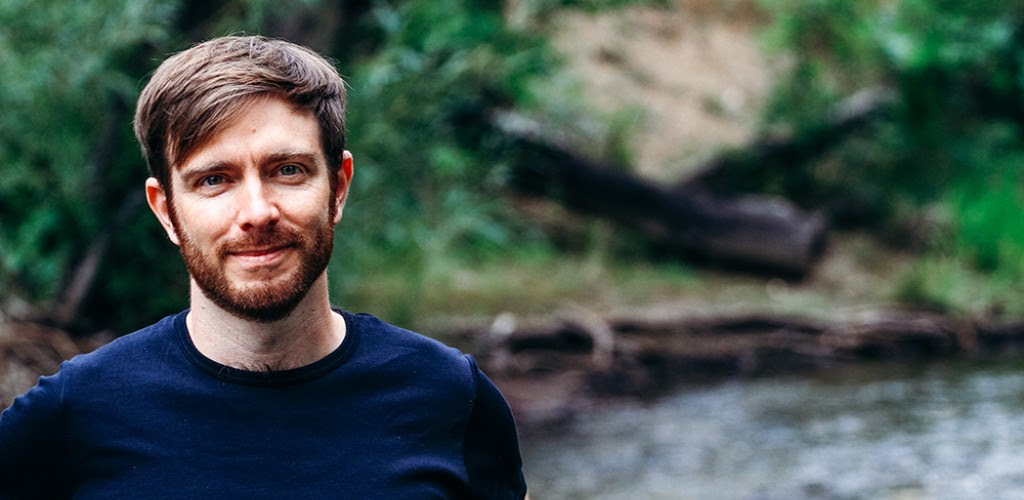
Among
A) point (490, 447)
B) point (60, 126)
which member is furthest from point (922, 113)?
point (490, 447)

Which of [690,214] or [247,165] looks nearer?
[247,165]

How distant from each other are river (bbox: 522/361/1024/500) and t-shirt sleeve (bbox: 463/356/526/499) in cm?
381

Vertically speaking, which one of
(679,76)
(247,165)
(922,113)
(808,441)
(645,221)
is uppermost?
(922,113)

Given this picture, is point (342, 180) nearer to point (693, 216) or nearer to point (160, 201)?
point (160, 201)

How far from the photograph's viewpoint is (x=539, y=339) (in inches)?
309

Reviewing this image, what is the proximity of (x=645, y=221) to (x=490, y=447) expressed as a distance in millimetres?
7855

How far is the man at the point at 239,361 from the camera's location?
193 cm

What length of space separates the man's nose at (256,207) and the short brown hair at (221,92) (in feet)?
0.32

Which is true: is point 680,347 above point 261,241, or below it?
above

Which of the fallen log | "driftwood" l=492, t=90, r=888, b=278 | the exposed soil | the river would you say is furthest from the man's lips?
the exposed soil

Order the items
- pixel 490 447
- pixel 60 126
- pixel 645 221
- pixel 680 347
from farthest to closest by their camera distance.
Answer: pixel 645 221
pixel 680 347
pixel 60 126
pixel 490 447

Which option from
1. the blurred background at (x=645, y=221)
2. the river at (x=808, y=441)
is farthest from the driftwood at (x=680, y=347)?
the river at (x=808, y=441)

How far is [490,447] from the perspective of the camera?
2176 mm

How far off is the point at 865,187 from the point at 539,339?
4.36m
